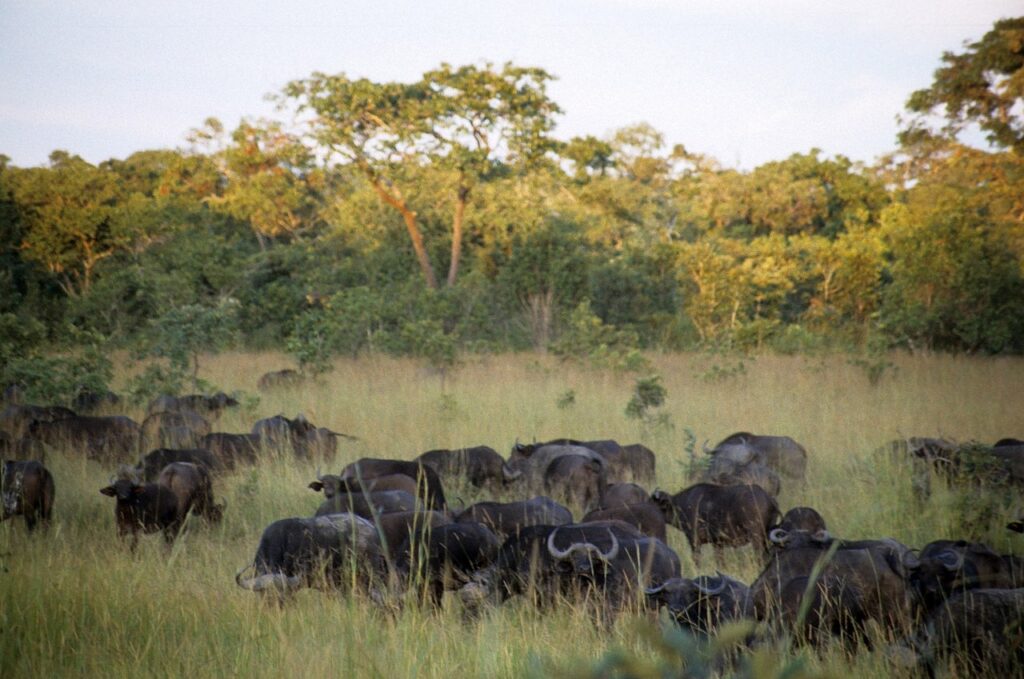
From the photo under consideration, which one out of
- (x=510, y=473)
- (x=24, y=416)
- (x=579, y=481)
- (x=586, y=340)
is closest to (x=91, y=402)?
(x=24, y=416)

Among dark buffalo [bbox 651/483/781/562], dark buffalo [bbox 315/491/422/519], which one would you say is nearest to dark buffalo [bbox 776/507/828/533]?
dark buffalo [bbox 651/483/781/562]

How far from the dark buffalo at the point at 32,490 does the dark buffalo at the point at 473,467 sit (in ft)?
9.51

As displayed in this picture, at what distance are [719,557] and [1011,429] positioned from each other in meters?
5.50

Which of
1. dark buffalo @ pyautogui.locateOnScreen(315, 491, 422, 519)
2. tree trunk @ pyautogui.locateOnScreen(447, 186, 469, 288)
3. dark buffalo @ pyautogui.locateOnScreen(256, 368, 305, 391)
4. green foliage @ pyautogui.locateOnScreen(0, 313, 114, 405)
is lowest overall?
dark buffalo @ pyautogui.locateOnScreen(315, 491, 422, 519)

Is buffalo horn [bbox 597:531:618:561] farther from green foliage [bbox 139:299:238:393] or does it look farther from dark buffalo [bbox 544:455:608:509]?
green foliage [bbox 139:299:238:393]

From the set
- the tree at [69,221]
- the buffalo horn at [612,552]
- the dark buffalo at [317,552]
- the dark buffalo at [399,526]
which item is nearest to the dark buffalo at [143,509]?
the dark buffalo at [317,552]

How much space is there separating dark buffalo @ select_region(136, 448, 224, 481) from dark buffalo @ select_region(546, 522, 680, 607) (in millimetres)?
3912

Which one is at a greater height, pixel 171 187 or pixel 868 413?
pixel 171 187

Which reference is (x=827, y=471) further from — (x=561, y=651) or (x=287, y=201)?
(x=287, y=201)

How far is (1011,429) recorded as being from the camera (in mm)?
10148

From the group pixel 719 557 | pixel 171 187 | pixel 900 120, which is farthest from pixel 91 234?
pixel 719 557

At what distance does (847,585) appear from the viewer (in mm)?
4625

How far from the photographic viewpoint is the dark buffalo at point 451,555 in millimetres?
5293

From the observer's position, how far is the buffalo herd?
448 cm
